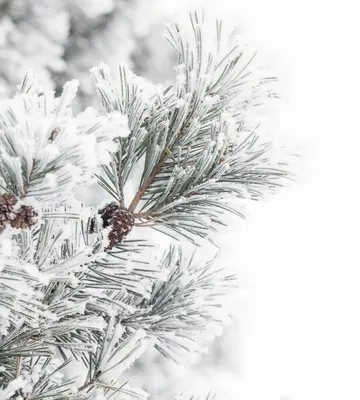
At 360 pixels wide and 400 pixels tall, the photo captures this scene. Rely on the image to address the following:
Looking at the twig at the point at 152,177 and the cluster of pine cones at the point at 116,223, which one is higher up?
the twig at the point at 152,177

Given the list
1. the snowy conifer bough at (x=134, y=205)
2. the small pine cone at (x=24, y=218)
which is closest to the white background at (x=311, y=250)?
the snowy conifer bough at (x=134, y=205)

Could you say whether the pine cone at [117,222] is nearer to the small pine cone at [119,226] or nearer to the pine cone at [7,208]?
the small pine cone at [119,226]

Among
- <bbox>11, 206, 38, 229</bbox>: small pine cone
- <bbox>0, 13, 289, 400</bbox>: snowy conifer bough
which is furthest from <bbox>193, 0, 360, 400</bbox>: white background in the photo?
<bbox>11, 206, 38, 229</bbox>: small pine cone

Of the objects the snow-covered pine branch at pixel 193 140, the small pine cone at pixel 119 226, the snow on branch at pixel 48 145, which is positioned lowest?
the small pine cone at pixel 119 226

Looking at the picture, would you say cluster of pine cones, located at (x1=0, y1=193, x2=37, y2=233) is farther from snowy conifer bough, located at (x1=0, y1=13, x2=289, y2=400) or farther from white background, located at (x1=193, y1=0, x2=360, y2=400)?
white background, located at (x1=193, y1=0, x2=360, y2=400)

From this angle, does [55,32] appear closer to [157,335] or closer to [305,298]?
[157,335]

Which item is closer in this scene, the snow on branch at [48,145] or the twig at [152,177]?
the snow on branch at [48,145]
